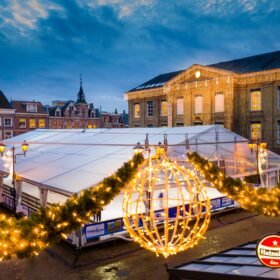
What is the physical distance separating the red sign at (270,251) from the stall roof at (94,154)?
8338 millimetres

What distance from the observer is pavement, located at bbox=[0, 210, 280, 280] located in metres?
10.8

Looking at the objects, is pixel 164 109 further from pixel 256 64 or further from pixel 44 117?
pixel 44 117

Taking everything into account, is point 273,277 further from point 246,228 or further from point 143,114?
point 143,114

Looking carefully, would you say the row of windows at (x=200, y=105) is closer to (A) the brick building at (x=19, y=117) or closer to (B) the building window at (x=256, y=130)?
(B) the building window at (x=256, y=130)

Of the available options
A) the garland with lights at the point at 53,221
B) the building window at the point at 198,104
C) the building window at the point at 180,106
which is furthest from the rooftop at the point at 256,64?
the garland with lights at the point at 53,221

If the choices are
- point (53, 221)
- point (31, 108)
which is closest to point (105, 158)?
point (53, 221)

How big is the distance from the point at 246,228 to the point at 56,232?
11869 millimetres

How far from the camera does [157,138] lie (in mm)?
18406

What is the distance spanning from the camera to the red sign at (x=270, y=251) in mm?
5486

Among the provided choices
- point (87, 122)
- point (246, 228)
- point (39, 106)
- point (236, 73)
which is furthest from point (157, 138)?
point (87, 122)

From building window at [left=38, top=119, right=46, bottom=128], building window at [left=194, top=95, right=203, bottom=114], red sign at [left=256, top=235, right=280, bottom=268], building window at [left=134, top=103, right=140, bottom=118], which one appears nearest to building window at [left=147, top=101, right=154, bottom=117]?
building window at [left=134, top=103, right=140, bottom=118]

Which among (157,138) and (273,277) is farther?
(157,138)

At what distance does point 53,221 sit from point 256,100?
2637 cm

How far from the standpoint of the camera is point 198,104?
105 feet
